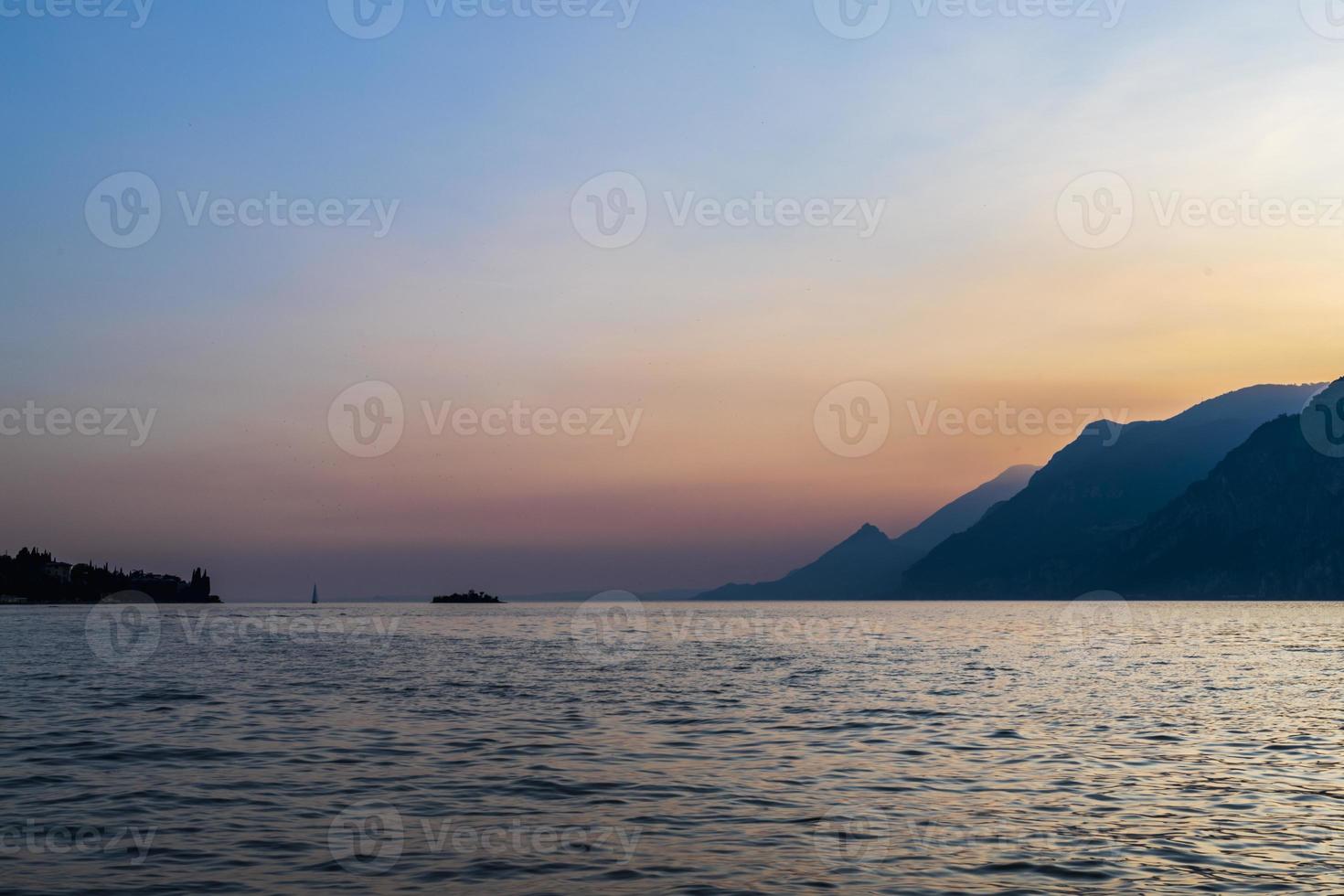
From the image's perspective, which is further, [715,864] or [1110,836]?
[1110,836]

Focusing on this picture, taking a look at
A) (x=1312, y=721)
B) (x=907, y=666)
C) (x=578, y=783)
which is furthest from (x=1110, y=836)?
(x=907, y=666)

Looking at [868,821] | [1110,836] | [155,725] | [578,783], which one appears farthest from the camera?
[155,725]

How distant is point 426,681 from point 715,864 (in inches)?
1701

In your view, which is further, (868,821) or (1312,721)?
(1312,721)

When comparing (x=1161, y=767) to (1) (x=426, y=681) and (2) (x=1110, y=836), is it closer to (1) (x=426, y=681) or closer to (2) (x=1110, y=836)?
(2) (x=1110, y=836)

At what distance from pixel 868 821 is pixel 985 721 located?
19269 millimetres

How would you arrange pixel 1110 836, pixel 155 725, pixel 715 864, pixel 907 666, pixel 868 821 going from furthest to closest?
pixel 907 666 < pixel 155 725 < pixel 868 821 < pixel 1110 836 < pixel 715 864

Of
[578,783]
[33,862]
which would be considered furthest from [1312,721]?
[33,862]

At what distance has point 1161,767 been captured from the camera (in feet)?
96.8

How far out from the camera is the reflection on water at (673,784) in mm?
19125

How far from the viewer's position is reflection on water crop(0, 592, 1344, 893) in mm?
19125

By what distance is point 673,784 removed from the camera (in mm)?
27656

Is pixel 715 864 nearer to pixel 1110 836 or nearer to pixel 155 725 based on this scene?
pixel 1110 836

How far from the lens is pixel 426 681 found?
59.8m
